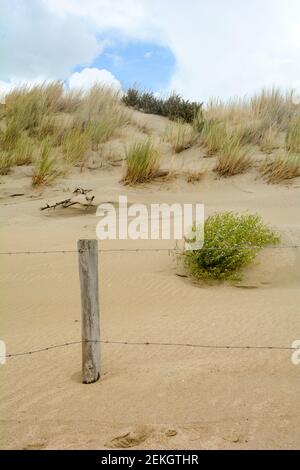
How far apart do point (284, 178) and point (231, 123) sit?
12.9 ft

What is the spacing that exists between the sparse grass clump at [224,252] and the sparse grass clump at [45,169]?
6044 mm

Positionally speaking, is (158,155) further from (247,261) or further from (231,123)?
(247,261)

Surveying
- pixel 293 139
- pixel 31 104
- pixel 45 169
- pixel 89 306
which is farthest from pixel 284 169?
pixel 89 306

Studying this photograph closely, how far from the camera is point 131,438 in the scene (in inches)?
136

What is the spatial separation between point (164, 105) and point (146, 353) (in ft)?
47.7

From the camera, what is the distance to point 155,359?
4.80 metres

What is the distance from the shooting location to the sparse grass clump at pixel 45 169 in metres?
12.4

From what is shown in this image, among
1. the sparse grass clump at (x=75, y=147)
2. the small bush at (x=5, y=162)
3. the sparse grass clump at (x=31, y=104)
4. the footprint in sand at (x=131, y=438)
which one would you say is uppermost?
the sparse grass clump at (x=31, y=104)

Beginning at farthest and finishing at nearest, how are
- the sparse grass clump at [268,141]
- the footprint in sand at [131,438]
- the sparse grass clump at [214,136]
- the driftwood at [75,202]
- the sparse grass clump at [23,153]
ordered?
the sparse grass clump at [268,141], the sparse grass clump at [214,136], the sparse grass clump at [23,153], the driftwood at [75,202], the footprint in sand at [131,438]

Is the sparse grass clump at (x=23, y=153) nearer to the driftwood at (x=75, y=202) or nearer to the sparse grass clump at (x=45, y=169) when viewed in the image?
the sparse grass clump at (x=45, y=169)

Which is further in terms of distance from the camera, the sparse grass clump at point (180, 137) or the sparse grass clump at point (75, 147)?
the sparse grass clump at point (180, 137)

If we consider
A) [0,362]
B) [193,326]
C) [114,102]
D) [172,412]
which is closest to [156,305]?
[193,326]

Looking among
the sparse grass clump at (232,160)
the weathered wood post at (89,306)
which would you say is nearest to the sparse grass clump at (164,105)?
the sparse grass clump at (232,160)

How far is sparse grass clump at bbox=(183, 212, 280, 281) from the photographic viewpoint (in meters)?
7.07
